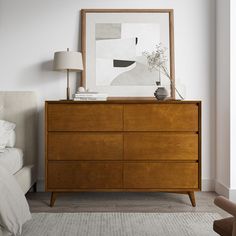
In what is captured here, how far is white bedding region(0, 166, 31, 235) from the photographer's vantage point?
241cm

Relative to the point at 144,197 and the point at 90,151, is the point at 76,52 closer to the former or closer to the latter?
the point at 90,151

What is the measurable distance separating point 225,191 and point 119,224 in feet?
4.56

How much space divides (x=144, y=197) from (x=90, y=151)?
86 centimetres

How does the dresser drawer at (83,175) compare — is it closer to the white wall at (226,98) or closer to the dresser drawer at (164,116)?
the dresser drawer at (164,116)

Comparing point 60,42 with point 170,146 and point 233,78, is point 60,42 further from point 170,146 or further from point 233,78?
→ point 233,78

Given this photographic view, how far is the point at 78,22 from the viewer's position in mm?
4152

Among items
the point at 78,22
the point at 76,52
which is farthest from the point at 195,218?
the point at 78,22

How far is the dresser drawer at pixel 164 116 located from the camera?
353cm

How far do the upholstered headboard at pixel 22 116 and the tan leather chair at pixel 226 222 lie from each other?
258 cm

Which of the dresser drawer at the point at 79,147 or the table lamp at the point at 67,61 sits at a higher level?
the table lamp at the point at 67,61

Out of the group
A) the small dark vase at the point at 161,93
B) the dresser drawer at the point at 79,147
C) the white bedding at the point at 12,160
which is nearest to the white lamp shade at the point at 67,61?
the dresser drawer at the point at 79,147

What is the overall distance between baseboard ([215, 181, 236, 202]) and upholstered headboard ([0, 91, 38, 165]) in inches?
81.6

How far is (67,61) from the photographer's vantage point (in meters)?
3.82

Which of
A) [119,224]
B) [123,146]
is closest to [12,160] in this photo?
[123,146]
